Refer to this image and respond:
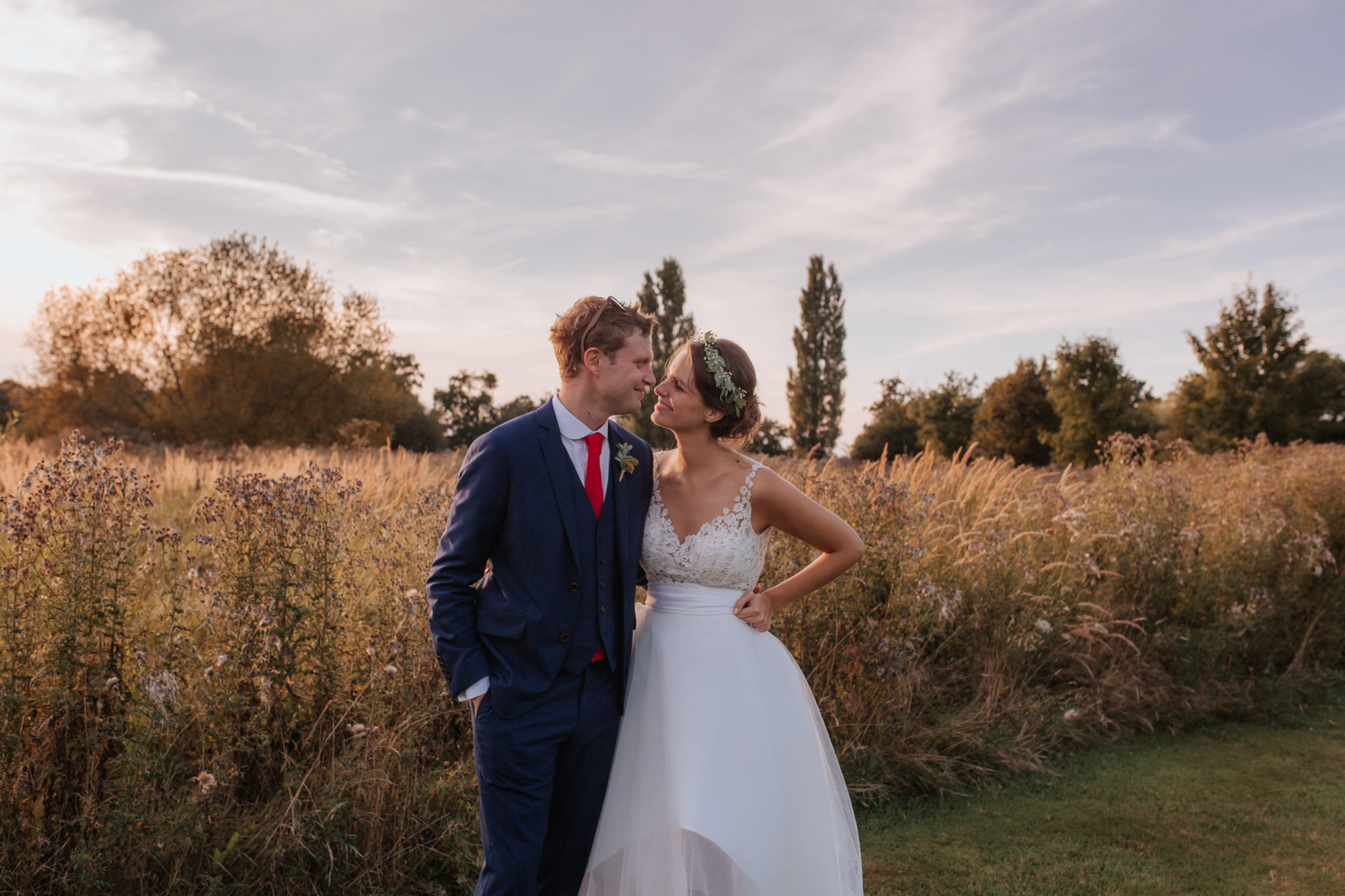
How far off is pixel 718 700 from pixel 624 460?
83cm

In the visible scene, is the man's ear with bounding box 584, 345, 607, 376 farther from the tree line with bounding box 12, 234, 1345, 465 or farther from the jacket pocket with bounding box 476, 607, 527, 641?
the tree line with bounding box 12, 234, 1345, 465

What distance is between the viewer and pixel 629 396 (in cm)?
250

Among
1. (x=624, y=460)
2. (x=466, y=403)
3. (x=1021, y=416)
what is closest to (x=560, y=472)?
(x=624, y=460)

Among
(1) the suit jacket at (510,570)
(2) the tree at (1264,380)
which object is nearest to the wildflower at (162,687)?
(1) the suit jacket at (510,570)

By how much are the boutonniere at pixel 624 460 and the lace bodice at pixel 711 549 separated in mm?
336

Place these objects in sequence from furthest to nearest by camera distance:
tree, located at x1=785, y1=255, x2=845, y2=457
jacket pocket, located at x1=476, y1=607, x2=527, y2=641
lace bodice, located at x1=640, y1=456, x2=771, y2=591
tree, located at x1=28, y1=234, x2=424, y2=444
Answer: tree, located at x1=785, y1=255, x2=845, y2=457 → tree, located at x1=28, y1=234, x2=424, y2=444 → lace bodice, located at x1=640, y1=456, x2=771, y2=591 → jacket pocket, located at x1=476, y1=607, x2=527, y2=641

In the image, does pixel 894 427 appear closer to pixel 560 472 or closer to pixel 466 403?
pixel 466 403

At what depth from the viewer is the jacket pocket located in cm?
225

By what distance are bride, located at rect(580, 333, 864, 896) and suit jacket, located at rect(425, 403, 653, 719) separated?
1.63 feet

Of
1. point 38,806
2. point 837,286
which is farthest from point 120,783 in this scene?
point 837,286

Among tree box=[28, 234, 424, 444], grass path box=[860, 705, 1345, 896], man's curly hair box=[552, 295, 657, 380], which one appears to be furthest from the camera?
tree box=[28, 234, 424, 444]

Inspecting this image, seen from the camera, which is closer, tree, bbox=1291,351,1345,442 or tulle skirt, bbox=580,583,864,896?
tulle skirt, bbox=580,583,864,896

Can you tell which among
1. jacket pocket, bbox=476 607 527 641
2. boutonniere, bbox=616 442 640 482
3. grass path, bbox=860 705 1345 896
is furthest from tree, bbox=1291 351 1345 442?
jacket pocket, bbox=476 607 527 641

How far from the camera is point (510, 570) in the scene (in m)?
2.35
